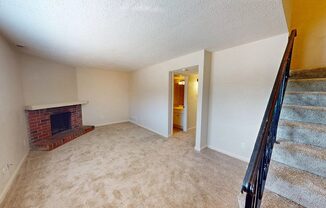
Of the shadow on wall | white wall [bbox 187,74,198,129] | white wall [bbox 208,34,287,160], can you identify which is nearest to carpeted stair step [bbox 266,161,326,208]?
→ white wall [bbox 208,34,287,160]

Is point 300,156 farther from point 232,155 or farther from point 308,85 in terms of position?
point 232,155

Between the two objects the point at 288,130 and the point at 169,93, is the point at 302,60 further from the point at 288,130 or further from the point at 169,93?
the point at 169,93

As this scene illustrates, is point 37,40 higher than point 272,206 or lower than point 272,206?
higher

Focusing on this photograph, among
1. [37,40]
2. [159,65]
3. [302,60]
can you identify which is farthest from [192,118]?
[37,40]

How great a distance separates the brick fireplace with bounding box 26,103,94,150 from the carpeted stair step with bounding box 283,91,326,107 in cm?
452

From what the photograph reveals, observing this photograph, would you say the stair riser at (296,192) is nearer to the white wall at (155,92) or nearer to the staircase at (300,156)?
the staircase at (300,156)

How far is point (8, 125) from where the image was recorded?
6.82ft

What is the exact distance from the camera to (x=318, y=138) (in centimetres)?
123

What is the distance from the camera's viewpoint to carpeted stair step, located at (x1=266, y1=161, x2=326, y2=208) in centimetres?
91

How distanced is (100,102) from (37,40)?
10.2ft

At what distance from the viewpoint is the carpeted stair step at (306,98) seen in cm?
153

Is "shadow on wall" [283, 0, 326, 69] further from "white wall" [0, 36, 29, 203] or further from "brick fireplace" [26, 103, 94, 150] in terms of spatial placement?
"brick fireplace" [26, 103, 94, 150]

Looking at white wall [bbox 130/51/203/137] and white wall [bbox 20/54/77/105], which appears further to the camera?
white wall [bbox 130/51/203/137]

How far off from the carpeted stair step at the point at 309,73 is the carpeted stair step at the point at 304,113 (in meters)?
0.86
